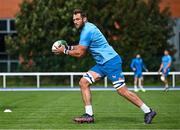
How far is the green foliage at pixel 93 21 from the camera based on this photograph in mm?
40656

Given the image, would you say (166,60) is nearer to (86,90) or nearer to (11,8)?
(86,90)

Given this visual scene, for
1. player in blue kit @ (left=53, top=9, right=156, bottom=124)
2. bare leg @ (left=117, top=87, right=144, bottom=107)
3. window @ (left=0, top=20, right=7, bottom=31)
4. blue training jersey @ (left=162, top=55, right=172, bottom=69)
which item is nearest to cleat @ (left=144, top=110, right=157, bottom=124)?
player in blue kit @ (left=53, top=9, right=156, bottom=124)

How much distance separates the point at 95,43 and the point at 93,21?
28747 mm

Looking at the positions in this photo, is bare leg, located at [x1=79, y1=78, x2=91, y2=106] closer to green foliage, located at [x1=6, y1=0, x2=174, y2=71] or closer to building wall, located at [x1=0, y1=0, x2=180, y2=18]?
green foliage, located at [x1=6, y1=0, x2=174, y2=71]

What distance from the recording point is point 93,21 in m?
41.1

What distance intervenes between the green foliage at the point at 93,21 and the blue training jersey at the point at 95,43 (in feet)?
90.7

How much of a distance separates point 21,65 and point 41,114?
28236mm

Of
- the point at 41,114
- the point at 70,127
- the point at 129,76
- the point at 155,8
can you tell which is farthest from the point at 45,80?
the point at 70,127

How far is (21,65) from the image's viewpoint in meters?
42.4

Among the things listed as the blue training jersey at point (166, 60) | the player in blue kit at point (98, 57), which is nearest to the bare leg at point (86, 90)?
the player in blue kit at point (98, 57)

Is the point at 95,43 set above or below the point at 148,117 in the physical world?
above

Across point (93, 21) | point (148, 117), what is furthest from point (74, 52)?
point (93, 21)

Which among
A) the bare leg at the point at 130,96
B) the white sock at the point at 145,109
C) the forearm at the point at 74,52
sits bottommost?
the white sock at the point at 145,109

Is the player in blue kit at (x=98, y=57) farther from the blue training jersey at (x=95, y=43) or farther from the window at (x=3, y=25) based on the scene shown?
the window at (x=3, y=25)
